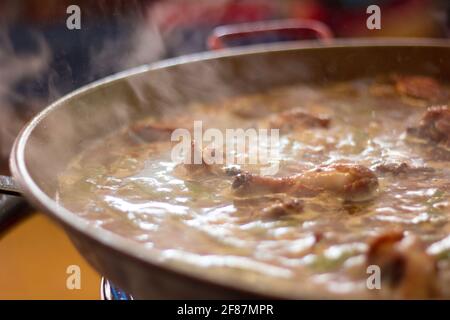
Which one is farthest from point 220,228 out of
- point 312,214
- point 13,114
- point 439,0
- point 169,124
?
point 439,0

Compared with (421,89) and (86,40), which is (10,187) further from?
(86,40)

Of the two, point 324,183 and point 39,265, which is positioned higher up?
point 324,183

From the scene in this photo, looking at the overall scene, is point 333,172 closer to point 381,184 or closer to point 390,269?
point 381,184

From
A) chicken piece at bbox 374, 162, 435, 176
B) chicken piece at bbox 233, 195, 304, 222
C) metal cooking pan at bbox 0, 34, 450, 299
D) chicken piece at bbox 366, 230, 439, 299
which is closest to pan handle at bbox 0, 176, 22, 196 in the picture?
metal cooking pan at bbox 0, 34, 450, 299

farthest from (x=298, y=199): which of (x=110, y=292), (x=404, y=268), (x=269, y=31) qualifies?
(x=269, y=31)

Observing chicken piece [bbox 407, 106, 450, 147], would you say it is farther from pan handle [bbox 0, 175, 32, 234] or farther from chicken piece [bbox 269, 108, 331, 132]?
pan handle [bbox 0, 175, 32, 234]

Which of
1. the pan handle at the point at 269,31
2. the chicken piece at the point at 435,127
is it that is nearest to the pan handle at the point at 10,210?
the chicken piece at the point at 435,127

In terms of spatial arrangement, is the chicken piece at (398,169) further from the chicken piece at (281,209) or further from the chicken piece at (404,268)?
the chicken piece at (404,268)
